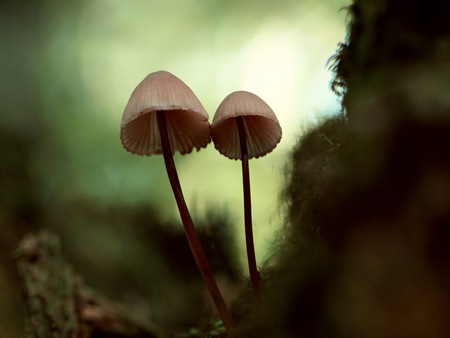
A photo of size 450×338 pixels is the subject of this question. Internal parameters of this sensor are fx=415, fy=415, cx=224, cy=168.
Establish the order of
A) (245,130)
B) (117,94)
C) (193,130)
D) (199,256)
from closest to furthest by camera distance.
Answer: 1. (199,256)
2. (245,130)
3. (193,130)
4. (117,94)

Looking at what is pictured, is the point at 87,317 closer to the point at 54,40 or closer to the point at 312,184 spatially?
the point at 312,184

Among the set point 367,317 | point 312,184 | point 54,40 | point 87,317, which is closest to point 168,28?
point 54,40

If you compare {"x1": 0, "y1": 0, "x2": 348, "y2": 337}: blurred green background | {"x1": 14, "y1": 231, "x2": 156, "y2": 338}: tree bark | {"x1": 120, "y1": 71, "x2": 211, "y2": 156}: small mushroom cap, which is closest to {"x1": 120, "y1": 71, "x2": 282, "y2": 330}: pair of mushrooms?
{"x1": 120, "y1": 71, "x2": 211, "y2": 156}: small mushroom cap

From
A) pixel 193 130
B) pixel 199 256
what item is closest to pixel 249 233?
pixel 199 256

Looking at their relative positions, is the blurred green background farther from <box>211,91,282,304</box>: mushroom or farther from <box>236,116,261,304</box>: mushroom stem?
<box>236,116,261,304</box>: mushroom stem

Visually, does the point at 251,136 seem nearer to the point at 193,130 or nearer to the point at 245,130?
the point at 245,130
